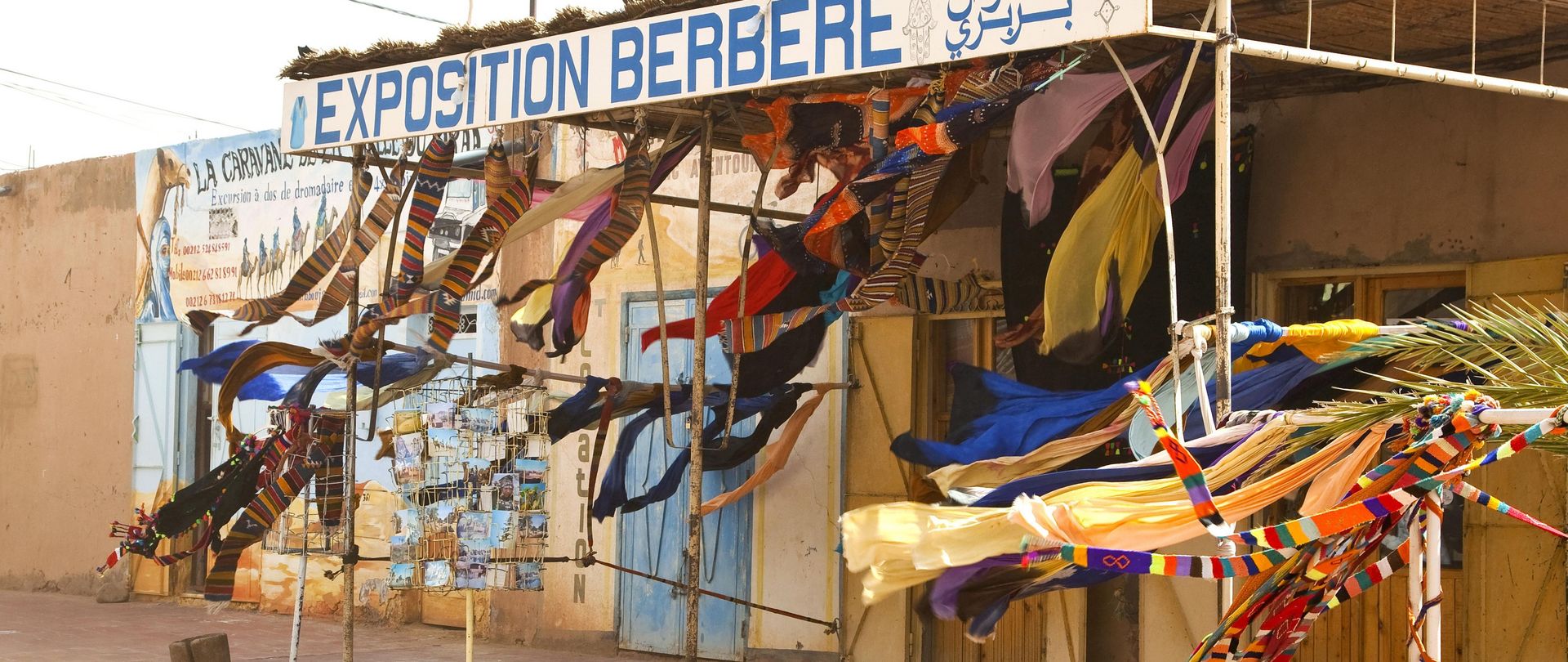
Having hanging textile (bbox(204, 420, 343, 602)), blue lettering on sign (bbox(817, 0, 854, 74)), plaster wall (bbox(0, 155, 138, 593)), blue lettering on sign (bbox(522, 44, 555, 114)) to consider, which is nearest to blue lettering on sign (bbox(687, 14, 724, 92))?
blue lettering on sign (bbox(817, 0, 854, 74))

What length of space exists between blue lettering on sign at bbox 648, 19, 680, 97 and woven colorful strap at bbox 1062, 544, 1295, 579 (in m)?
2.87

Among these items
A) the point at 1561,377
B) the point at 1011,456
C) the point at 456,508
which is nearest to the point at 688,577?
the point at 456,508

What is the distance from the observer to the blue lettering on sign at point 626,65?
19.9ft

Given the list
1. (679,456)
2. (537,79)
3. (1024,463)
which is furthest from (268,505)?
(1024,463)

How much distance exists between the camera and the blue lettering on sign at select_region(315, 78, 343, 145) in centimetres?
707

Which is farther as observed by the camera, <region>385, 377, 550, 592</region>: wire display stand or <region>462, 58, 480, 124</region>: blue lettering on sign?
<region>385, 377, 550, 592</region>: wire display stand

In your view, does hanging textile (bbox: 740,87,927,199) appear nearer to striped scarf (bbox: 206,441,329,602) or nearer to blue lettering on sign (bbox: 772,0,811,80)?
blue lettering on sign (bbox: 772,0,811,80)

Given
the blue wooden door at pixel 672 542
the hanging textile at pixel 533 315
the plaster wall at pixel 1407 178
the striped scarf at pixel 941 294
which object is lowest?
the blue wooden door at pixel 672 542

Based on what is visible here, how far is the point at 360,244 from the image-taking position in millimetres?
7457

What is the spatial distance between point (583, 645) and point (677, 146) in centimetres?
409

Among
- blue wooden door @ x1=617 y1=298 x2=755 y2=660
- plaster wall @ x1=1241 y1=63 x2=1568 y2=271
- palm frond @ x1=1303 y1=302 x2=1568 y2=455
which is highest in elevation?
plaster wall @ x1=1241 y1=63 x2=1568 y2=271

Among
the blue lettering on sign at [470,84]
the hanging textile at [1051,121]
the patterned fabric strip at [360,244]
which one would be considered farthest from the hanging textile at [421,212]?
the hanging textile at [1051,121]

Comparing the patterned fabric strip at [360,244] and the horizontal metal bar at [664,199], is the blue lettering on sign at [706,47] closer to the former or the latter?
the horizontal metal bar at [664,199]

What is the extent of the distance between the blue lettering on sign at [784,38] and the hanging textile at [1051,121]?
1.04 metres
